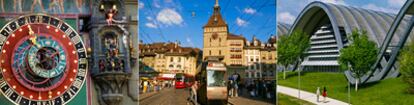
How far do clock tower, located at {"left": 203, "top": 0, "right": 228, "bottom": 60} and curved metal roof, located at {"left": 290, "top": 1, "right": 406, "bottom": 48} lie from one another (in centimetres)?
2283

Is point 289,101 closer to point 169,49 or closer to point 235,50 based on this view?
point 235,50

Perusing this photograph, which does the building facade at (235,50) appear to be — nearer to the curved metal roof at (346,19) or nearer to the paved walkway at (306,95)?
the paved walkway at (306,95)

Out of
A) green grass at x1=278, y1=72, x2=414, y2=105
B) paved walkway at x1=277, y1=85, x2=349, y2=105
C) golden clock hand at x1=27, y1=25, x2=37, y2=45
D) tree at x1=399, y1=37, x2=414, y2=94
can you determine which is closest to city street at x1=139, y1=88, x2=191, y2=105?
golden clock hand at x1=27, y1=25, x2=37, y2=45

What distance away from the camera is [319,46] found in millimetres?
32062

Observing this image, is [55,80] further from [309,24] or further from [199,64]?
[309,24]

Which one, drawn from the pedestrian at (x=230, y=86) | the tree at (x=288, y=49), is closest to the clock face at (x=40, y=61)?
the pedestrian at (x=230, y=86)

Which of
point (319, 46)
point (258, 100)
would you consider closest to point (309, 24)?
point (319, 46)

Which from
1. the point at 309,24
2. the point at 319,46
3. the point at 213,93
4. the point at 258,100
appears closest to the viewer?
the point at 213,93

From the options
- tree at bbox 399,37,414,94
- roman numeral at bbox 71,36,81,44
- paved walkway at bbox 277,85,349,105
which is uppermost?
roman numeral at bbox 71,36,81,44

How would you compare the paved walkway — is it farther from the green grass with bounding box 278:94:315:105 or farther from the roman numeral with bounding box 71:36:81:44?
the roman numeral with bounding box 71:36:81:44

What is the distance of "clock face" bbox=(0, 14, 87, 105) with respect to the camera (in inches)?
209

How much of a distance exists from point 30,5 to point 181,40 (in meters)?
1.45

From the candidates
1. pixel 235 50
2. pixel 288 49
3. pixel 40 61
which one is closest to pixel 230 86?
pixel 235 50

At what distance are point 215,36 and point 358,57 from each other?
15550 millimetres
